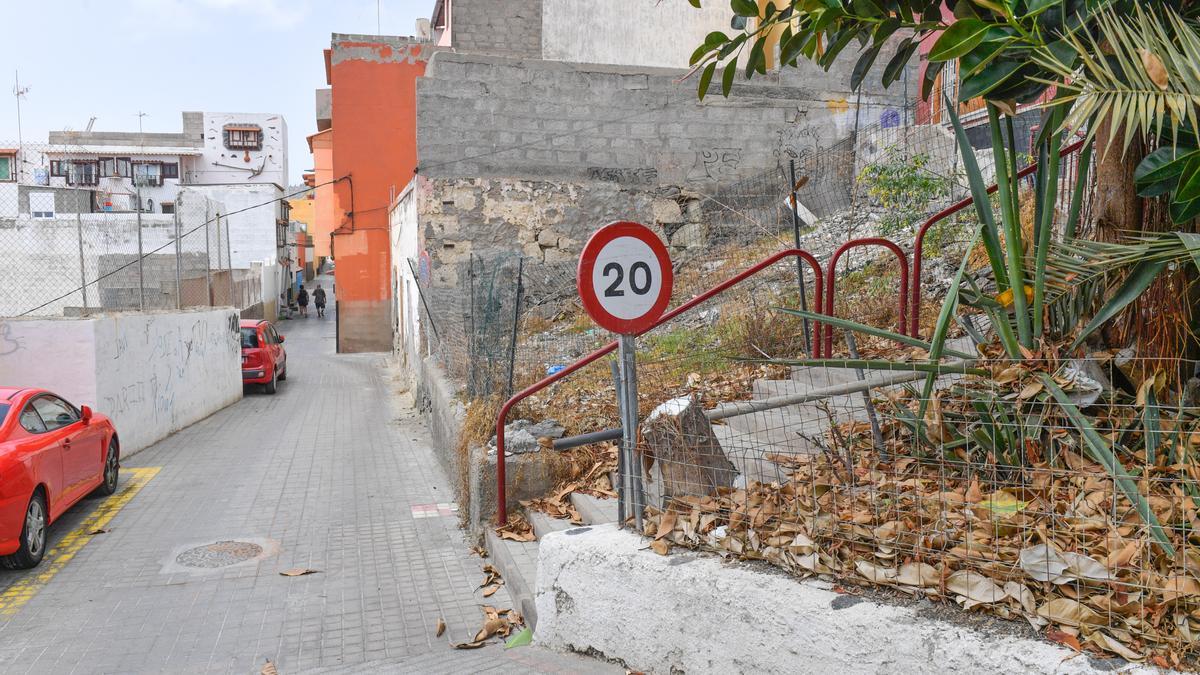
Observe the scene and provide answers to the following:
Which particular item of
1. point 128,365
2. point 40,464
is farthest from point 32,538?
point 128,365

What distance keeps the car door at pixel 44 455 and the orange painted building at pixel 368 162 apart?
65.6ft

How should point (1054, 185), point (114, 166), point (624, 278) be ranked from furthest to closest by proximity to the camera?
point (114, 166), point (624, 278), point (1054, 185)

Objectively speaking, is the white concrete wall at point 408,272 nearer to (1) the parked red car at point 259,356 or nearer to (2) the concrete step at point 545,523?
(1) the parked red car at point 259,356

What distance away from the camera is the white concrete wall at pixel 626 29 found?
20.1 m

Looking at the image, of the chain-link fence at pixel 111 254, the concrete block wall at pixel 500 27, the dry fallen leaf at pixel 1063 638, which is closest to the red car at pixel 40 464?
the chain-link fence at pixel 111 254

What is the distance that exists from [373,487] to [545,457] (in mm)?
3465

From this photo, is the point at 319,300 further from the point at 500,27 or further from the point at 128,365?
the point at 128,365

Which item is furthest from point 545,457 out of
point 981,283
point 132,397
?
point 132,397

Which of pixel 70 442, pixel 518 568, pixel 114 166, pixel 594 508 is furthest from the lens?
pixel 114 166

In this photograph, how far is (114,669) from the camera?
514 centimetres

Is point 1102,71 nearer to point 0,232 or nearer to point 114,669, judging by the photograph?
point 114,669

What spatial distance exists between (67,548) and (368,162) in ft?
70.0

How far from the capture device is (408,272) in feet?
64.0

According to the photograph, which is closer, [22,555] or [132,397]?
[22,555]
